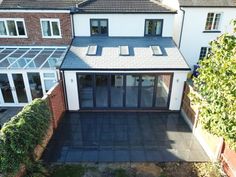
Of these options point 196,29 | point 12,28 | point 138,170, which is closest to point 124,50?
point 196,29

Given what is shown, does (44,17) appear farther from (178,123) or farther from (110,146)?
(178,123)

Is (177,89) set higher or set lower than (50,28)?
lower

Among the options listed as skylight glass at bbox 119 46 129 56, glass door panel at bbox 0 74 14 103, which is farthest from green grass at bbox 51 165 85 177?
skylight glass at bbox 119 46 129 56

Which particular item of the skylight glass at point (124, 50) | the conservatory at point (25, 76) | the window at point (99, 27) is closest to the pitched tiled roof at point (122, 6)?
the window at point (99, 27)

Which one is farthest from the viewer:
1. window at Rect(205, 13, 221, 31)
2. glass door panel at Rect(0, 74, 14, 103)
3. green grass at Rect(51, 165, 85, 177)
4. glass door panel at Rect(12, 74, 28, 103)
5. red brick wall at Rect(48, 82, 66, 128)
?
window at Rect(205, 13, 221, 31)

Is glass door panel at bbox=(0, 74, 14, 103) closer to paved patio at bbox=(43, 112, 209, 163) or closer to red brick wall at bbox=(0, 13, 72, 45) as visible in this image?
red brick wall at bbox=(0, 13, 72, 45)

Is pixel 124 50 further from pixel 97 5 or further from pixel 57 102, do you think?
pixel 57 102

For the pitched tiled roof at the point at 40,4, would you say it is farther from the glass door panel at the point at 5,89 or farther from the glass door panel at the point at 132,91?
the glass door panel at the point at 132,91
